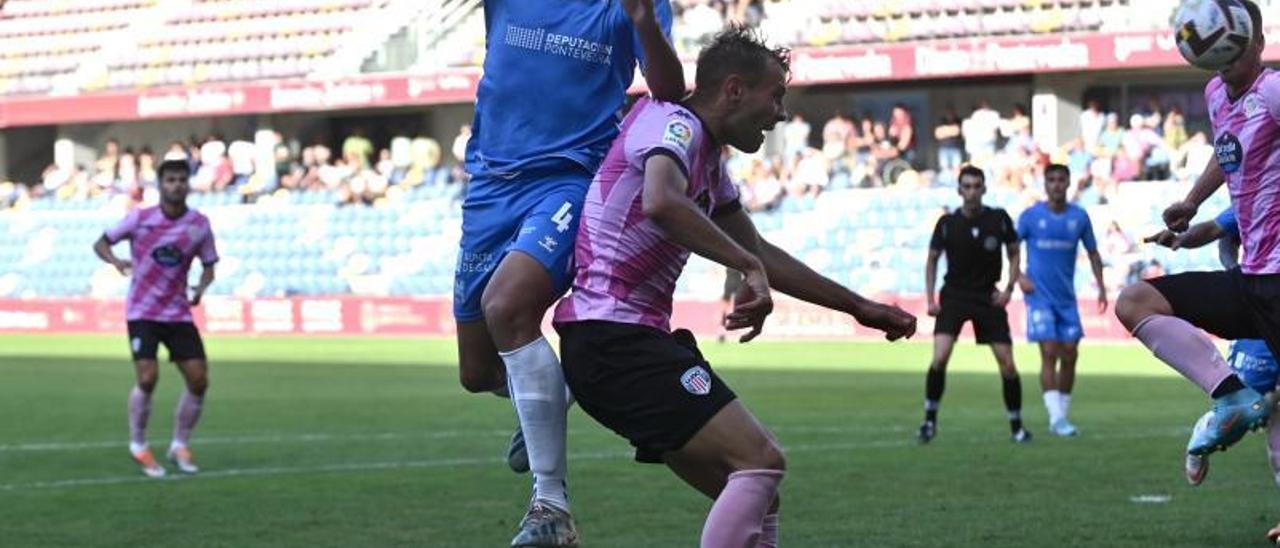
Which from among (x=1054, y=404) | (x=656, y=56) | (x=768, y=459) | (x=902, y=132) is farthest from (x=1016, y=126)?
(x=768, y=459)

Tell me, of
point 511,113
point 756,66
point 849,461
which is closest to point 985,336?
point 849,461

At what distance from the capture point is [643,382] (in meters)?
6.38

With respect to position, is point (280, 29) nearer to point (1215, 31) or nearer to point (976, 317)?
point (976, 317)

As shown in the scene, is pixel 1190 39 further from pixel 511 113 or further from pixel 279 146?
pixel 279 146

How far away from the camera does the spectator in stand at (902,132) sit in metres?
33.2

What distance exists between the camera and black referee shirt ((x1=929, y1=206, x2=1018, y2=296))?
16.7 metres

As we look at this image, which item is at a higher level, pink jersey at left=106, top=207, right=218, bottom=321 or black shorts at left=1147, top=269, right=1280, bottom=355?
black shorts at left=1147, top=269, right=1280, bottom=355

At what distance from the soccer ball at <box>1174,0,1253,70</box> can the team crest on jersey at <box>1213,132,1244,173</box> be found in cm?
37

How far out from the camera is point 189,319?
14.9m

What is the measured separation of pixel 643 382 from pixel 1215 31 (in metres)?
3.14

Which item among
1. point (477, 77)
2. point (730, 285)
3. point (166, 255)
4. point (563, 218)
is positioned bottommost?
point (730, 285)

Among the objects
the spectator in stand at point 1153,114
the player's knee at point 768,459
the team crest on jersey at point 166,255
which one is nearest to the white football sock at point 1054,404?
the team crest on jersey at point 166,255

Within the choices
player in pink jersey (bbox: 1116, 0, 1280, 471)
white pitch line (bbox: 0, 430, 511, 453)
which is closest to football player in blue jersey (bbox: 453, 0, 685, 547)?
player in pink jersey (bbox: 1116, 0, 1280, 471)

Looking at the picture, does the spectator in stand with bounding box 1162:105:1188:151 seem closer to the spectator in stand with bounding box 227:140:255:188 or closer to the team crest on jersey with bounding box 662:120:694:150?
the spectator in stand with bounding box 227:140:255:188
